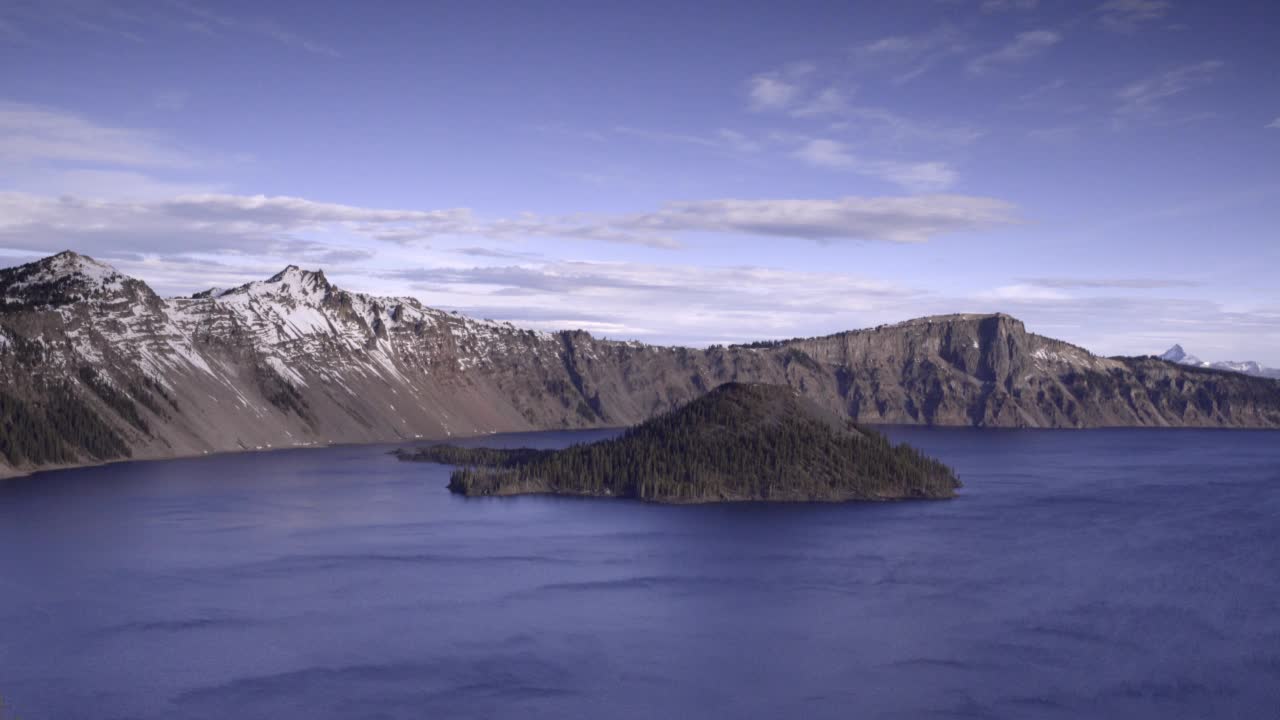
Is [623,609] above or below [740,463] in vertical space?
below

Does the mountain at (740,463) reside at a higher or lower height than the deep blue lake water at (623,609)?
higher

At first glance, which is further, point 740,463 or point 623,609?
point 740,463

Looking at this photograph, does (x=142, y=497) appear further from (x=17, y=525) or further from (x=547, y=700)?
(x=547, y=700)

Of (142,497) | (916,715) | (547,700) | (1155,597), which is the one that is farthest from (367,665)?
(142,497)

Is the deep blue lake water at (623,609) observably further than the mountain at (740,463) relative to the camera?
No

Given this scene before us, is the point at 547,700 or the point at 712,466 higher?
the point at 712,466
